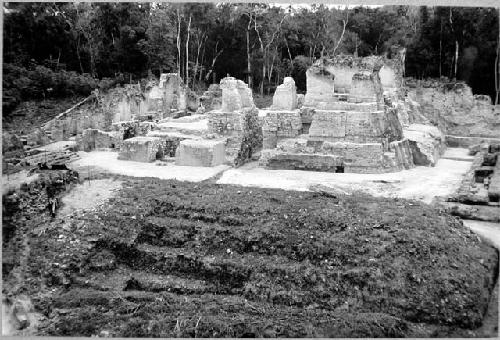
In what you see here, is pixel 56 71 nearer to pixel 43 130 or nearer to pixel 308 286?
pixel 43 130

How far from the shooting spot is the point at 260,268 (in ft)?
26.9

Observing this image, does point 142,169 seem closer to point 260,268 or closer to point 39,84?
point 39,84

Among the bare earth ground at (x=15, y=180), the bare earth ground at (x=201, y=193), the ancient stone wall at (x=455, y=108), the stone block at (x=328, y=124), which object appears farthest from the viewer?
the ancient stone wall at (x=455, y=108)

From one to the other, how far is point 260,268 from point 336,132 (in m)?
7.13

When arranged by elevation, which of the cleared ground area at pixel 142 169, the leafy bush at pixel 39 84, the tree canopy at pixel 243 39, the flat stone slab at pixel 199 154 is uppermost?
the tree canopy at pixel 243 39

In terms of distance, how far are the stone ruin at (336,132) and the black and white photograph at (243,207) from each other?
6 cm

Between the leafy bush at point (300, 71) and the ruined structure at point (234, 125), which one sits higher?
the leafy bush at point (300, 71)

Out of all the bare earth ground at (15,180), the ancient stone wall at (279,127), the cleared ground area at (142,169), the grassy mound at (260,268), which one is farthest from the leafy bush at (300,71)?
the bare earth ground at (15,180)

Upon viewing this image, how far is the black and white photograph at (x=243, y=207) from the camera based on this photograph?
7453mm

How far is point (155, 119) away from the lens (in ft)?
69.5

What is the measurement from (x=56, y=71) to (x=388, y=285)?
1111 cm

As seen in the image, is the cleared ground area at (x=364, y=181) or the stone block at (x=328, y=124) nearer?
the cleared ground area at (x=364, y=181)

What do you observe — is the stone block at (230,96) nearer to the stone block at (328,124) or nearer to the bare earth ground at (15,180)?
the stone block at (328,124)

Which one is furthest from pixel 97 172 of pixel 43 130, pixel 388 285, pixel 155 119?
pixel 155 119
